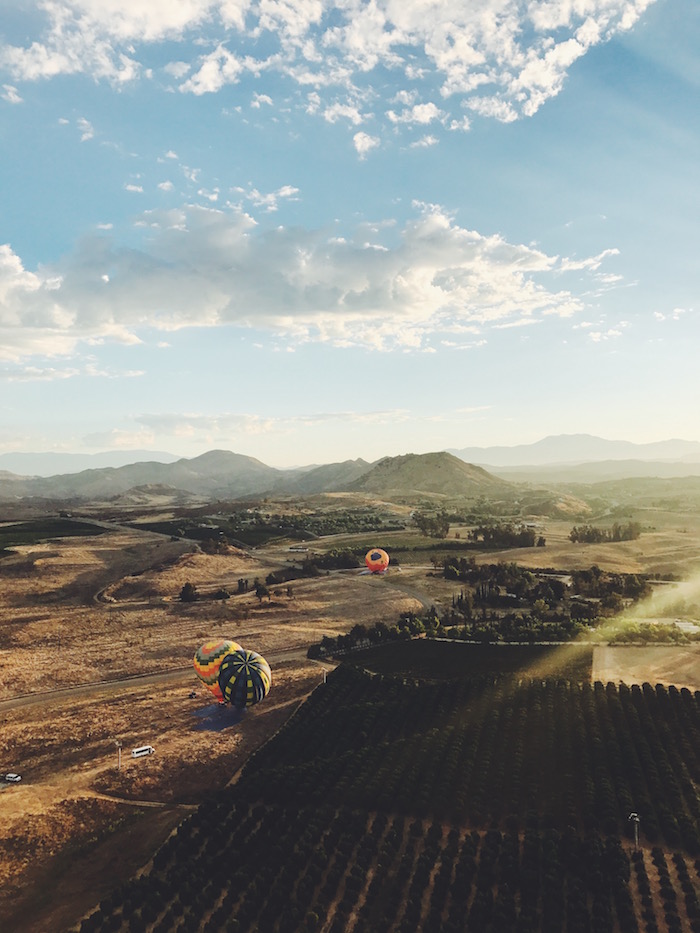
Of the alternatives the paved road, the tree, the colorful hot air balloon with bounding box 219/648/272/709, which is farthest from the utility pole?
the tree

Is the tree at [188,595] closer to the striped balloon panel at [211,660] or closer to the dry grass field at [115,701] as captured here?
the dry grass field at [115,701]

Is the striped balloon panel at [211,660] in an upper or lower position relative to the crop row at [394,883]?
upper

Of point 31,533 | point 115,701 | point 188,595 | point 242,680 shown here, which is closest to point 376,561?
point 188,595

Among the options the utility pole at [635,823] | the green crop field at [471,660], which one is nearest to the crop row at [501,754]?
the utility pole at [635,823]

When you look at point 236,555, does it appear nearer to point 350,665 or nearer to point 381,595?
point 381,595

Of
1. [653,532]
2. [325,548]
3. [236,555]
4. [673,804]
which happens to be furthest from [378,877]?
[653,532]

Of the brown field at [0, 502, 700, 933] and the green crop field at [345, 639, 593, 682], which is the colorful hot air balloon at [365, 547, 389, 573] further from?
the green crop field at [345, 639, 593, 682]
